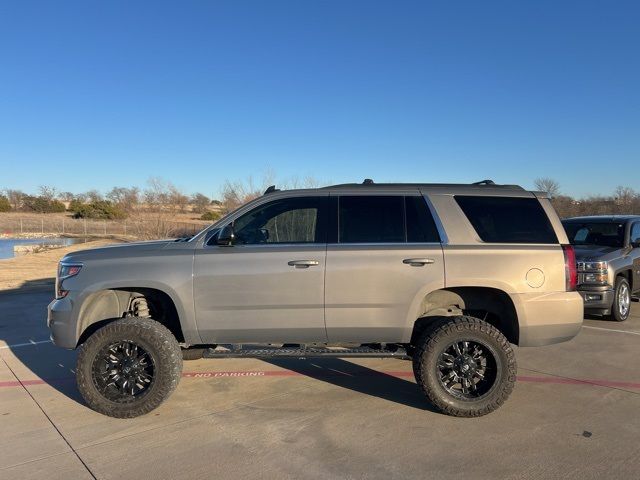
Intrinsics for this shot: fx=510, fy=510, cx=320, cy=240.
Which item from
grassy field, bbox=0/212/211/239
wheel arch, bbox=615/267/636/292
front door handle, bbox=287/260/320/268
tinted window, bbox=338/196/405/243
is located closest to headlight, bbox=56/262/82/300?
front door handle, bbox=287/260/320/268

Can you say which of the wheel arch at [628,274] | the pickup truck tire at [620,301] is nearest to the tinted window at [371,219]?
the pickup truck tire at [620,301]

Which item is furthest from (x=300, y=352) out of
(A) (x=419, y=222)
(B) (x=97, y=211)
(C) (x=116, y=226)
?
(B) (x=97, y=211)

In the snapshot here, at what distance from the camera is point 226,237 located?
4652 millimetres

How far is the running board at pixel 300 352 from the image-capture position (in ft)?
15.4

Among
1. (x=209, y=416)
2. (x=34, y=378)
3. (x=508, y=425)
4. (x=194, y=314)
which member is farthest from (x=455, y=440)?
(x=34, y=378)

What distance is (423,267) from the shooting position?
15.0 feet

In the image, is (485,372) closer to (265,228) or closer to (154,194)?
(265,228)

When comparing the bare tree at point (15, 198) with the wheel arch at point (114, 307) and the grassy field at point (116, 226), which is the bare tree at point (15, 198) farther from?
the wheel arch at point (114, 307)

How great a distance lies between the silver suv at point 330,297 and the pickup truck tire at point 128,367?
0.4 inches

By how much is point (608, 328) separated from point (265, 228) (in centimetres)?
633

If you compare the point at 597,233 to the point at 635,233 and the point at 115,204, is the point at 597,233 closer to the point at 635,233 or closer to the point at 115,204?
the point at 635,233

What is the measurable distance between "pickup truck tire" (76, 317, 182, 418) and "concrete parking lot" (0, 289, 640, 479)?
16cm

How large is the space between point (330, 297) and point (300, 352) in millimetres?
606

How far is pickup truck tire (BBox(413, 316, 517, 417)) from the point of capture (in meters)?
4.52
